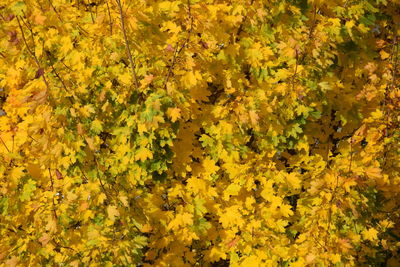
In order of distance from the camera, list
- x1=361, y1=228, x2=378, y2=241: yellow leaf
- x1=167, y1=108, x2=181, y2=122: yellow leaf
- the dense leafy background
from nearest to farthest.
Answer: x1=167, y1=108, x2=181, y2=122: yellow leaf < the dense leafy background < x1=361, y1=228, x2=378, y2=241: yellow leaf

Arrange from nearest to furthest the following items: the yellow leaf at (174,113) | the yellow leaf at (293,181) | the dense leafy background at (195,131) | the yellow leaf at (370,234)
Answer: the yellow leaf at (174,113), the dense leafy background at (195,131), the yellow leaf at (293,181), the yellow leaf at (370,234)

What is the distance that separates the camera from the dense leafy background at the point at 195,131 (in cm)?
340

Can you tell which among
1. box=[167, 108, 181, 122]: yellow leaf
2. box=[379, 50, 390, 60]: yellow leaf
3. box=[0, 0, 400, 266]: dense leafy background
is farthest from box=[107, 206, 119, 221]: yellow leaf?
box=[379, 50, 390, 60]: yellow leaf

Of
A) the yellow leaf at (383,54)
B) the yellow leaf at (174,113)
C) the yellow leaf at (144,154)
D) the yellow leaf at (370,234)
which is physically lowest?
the yellow leaf at (370,234)

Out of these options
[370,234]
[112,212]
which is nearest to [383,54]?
[370,234]

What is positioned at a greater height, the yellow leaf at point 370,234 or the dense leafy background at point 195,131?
the dense leafy background at point 195,131

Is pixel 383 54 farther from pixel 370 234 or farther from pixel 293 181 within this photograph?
pixel 370 234

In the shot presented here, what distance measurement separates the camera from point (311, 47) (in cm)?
348

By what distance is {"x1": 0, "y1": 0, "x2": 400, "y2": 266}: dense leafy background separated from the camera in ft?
11.2

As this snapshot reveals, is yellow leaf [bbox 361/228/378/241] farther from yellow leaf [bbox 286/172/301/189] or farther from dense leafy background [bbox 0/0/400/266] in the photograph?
yellow leaf [bbox 286/172/301/189]

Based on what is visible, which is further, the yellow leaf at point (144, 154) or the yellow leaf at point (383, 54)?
the yellow leaf at point (383, 54)

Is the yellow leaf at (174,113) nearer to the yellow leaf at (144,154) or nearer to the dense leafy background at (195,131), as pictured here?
the dense leafy background at (195,131)

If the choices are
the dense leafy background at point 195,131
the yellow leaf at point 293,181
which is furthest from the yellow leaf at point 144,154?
the yellow leaf at point 293,181

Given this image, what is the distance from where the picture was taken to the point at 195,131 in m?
3.81
